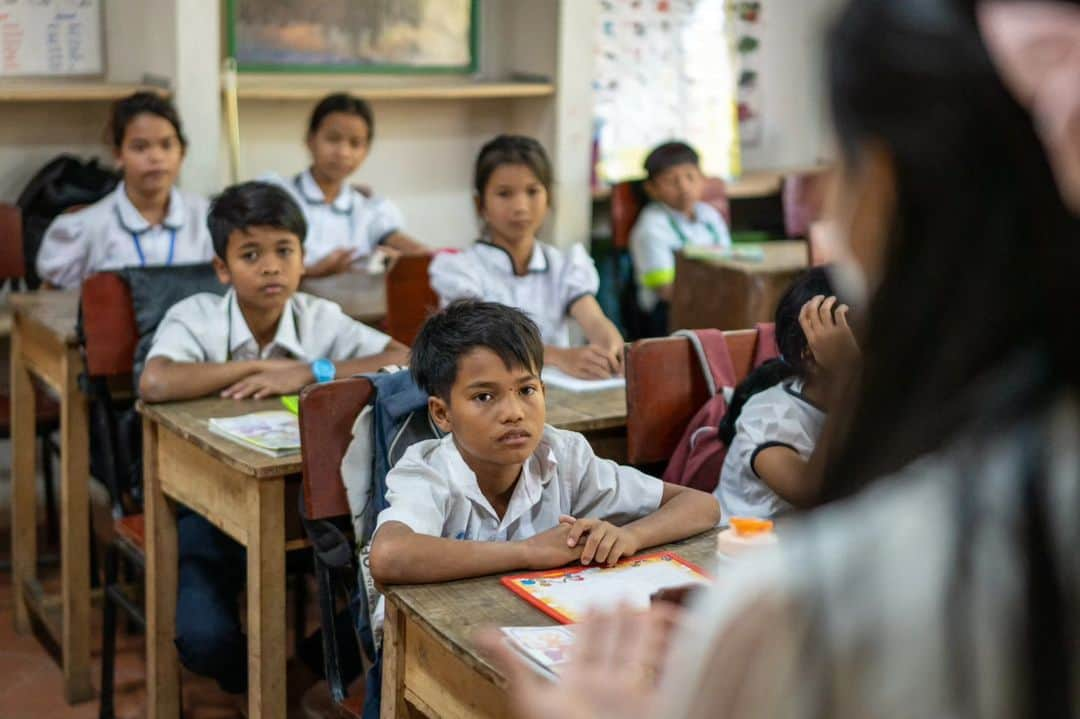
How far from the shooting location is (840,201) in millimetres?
694

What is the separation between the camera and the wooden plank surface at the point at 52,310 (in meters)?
3.38

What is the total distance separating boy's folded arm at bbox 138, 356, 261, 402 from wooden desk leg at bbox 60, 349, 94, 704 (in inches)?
19.4

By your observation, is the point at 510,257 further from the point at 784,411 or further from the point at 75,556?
the point at 784,411

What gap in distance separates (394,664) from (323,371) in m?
1.23

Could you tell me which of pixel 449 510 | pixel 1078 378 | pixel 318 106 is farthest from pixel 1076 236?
pixel 318 106

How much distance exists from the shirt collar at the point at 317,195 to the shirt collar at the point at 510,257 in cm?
104

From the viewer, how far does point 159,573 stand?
292 centimetres

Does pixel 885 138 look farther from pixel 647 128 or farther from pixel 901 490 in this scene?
pixel 647 128

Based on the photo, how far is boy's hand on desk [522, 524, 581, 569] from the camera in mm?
1941

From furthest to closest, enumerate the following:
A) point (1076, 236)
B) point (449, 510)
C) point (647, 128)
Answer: point (647, 128)
point (449, 510)
point (1076, 236)

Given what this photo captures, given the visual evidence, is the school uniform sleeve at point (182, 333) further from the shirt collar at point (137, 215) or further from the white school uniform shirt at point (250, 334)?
the shirt collar at point (137, 215)

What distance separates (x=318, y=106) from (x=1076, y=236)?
4.27 meters

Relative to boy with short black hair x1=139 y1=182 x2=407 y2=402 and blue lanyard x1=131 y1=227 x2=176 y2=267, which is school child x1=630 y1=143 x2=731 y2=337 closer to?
blue lanyard x1=131 y1=227 x2=176 y2=267

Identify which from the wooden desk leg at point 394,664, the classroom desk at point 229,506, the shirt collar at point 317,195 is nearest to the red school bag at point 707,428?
the classroom desk at point 229,506
